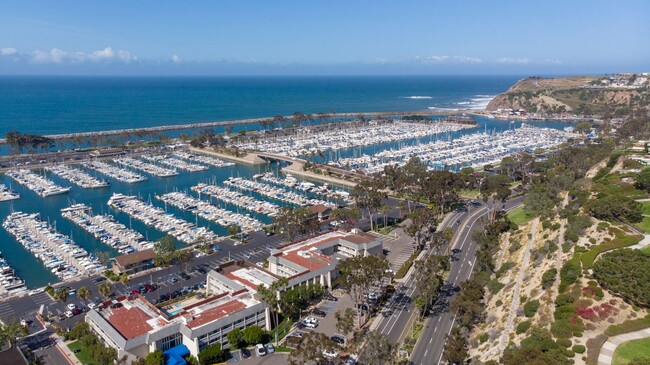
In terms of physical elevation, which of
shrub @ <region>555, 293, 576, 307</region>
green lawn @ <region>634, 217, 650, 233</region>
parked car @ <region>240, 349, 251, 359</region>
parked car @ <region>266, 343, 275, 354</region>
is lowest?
parked car @ <region>240, 349, 251, 359</region>

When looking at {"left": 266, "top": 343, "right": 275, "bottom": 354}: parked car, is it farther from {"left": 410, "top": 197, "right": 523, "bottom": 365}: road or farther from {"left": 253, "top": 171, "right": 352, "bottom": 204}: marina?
{"left": 253, "top": 171, "right": 352, "bottom": 204}: marina

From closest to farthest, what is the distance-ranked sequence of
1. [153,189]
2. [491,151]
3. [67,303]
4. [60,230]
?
1. [67,303]
2. [60,230]
3. [153,189]
4. [491,151]

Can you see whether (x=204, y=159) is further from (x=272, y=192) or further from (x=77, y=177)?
(x=272, y=192)

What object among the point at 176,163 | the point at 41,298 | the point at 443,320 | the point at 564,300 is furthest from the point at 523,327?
the point at 176,163

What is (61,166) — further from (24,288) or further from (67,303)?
(67,303)

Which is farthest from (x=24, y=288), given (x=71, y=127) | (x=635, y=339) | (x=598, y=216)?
(x=71, y=127)

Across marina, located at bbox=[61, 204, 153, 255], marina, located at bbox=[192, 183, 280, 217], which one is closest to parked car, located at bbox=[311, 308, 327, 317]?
marina, located at bbox=[61, 204, 153, 255]
